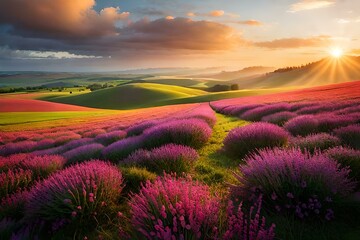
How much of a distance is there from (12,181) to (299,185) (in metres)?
5.29

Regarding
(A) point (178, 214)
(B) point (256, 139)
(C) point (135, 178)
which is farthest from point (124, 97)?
(A) point (178, 214)

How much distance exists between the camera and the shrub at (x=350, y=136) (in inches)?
232

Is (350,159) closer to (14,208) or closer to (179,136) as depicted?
(179,136)

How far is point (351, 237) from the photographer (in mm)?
2951

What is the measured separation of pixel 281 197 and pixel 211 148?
526cm

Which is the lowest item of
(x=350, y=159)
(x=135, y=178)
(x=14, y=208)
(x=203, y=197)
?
(x=14, y=208)

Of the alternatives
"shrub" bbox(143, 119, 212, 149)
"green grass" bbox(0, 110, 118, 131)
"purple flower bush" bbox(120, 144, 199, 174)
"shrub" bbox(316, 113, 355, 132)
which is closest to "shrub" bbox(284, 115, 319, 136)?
"shrub" bbox(316, 113, 355, 132)

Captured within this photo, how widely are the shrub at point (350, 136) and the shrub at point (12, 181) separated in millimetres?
7051

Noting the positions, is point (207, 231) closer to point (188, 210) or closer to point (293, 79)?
point (188, 210)

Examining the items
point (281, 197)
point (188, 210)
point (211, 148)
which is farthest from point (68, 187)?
point (211, 148)

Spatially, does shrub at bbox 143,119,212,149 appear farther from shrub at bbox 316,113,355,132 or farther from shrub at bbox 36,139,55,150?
shrub at bbox 36,139,55,150

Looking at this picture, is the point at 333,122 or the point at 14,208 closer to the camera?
the point at 14,208

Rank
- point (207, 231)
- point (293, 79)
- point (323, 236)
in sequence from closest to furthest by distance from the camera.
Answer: point (207, 231) < point (323, 236) < point (293, 79)

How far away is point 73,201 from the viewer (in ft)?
12.9
